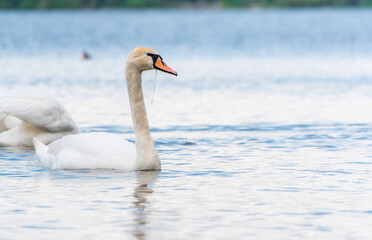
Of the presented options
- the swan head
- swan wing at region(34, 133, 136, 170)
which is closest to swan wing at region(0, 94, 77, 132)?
swan wing at region(34, 133, 136, 170)

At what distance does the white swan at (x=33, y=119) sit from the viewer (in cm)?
1516

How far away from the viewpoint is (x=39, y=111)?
15.1 m

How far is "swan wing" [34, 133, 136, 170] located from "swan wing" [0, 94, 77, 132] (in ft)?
6.69

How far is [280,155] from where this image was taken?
14609 mm

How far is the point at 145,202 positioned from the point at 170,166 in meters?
2.54

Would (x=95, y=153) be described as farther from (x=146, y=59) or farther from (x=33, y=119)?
(x=33, y=119)

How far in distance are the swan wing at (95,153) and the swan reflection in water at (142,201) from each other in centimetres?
30

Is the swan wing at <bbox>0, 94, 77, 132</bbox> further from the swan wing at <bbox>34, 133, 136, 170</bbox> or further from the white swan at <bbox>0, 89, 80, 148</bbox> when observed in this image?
the swan wing at <bbox>34, 133, 136, 170</bbox>

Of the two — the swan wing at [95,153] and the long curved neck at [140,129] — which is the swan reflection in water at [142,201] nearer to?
the long curved neck at [140,129]

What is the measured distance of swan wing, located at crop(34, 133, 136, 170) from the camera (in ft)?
42.1

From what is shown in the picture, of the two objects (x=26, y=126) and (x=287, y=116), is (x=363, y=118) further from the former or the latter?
(x=26, y=126)

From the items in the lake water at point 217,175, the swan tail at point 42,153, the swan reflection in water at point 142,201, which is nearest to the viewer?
the swan reflection in water at point 142,201

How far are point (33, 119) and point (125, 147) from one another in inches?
108

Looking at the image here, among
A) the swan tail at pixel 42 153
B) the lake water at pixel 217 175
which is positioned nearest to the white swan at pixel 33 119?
the lake water at pixel 217 175
